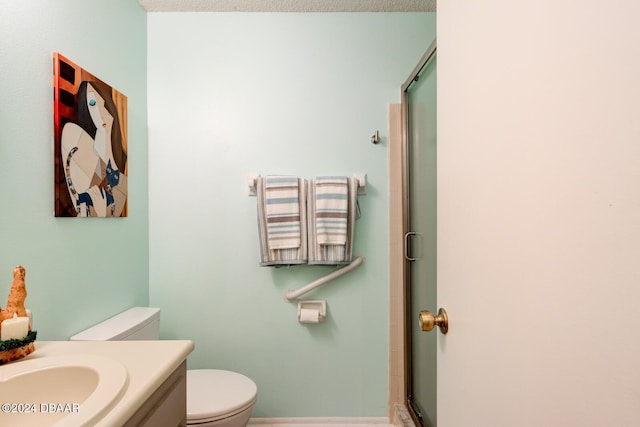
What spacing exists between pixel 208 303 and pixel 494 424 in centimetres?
153

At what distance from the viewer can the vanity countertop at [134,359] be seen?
1.92ft

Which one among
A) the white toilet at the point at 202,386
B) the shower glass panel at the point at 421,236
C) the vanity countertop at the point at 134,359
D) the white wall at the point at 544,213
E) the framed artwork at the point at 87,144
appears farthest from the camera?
the shower glass panel at the point at 421,236

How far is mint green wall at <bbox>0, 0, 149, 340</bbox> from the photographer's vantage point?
93 centimetres

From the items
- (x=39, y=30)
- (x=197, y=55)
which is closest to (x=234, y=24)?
(x=197, y=55)

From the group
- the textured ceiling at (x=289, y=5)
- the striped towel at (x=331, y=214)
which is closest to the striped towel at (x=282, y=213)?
the striped towel at (x=331, y=214)

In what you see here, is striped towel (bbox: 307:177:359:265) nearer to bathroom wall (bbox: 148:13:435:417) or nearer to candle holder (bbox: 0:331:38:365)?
bathroom wall (bbox: 148:13:435:417)

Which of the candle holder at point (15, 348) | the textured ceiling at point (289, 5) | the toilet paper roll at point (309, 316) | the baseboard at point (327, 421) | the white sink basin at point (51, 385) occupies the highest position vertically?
the textured ceiling at point (289, 5)

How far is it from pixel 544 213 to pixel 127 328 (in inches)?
58.2

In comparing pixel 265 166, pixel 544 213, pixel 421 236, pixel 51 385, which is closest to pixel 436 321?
pixel 544 213

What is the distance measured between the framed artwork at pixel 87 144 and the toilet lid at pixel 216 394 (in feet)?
2.81

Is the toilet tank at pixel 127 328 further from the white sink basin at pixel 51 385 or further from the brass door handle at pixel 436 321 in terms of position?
the brass door handle at pixel 436 321

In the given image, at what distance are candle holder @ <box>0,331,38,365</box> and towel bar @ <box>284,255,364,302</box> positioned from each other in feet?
3.61

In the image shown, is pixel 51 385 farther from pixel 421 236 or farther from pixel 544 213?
pixel 421 236

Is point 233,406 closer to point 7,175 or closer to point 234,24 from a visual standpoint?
point 7,175
